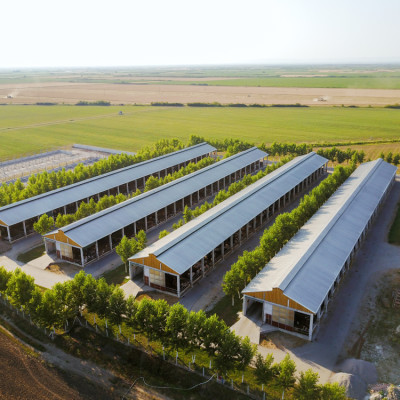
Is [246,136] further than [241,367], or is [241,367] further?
[246,136]

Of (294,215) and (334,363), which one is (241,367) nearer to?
(334,363)

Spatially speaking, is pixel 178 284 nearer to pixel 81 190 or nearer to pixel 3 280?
pixel 3 280

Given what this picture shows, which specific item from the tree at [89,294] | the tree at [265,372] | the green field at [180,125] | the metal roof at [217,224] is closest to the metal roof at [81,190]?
the metal roof at [217,224]

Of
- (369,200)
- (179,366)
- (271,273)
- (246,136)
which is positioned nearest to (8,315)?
(179,366)

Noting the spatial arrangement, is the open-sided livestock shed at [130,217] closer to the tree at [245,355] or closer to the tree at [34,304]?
the tree at [34,304]

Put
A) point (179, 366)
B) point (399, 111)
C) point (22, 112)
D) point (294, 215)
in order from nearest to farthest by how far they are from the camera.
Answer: point (179, 366) → point (294, 215) → point (399, 111) → point (22, 112)

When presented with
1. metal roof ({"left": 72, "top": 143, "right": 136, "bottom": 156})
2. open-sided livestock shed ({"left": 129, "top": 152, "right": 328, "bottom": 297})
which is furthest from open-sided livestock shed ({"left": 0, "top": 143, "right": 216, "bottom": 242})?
metal roof ({"left": 72, "top": 143, "right": 136, "bottom": 156})

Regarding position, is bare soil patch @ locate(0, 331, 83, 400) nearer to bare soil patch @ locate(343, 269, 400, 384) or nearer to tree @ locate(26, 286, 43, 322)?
tree @ locate(26, 286, 43, 322)
